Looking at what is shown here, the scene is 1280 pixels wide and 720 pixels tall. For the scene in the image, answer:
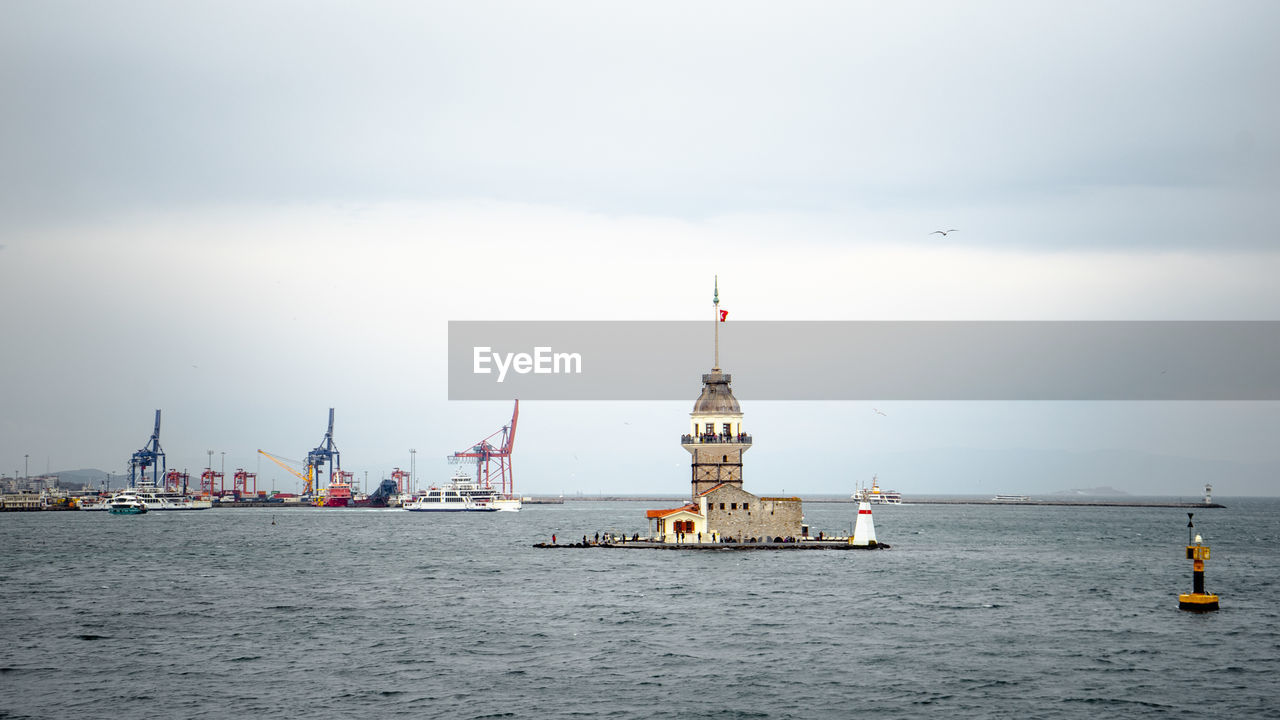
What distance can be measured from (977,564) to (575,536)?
1910 inches

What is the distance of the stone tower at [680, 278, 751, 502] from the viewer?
84312 millimetres

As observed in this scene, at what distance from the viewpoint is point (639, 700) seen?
3516 cm

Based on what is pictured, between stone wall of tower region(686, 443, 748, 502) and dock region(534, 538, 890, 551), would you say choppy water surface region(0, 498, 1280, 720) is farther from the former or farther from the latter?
stone wall of tower region(686, 443, 748, 502)

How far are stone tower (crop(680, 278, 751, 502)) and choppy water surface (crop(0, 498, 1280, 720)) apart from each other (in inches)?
269

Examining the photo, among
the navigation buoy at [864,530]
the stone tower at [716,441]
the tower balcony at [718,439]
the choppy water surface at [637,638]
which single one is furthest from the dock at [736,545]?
the tower balcony at [718,439]

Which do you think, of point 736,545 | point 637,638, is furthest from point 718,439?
point 637,638

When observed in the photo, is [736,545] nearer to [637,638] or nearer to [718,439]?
[718,439]

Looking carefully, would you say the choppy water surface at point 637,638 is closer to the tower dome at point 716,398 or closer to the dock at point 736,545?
the dock at point 736,545

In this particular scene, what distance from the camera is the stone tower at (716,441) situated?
84.3m

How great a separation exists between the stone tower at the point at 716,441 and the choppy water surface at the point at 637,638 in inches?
269

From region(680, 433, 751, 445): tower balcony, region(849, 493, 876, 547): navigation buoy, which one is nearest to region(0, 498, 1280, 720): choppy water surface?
region(849, 493, 876, 547): navigation buoy

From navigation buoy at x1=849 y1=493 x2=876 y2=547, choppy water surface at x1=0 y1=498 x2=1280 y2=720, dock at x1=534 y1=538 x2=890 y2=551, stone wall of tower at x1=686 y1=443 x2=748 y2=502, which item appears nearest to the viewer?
choppy water surface at x1=0 y1=498 x2=1280 y2=720

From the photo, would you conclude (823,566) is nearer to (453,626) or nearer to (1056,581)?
(1056,581)

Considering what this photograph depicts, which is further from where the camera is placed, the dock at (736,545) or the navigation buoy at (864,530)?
the navigation buoy at (864,530)
